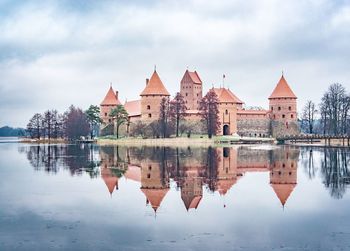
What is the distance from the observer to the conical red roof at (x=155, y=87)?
6538 cm

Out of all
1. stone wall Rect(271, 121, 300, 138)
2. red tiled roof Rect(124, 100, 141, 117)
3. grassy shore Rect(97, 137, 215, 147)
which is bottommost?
grassy shore Rect(97, 137, 215, 147)

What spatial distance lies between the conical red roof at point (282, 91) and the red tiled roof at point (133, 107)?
20127 millimetres

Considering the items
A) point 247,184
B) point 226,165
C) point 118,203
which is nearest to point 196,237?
point 118,203

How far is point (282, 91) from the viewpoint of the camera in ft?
226

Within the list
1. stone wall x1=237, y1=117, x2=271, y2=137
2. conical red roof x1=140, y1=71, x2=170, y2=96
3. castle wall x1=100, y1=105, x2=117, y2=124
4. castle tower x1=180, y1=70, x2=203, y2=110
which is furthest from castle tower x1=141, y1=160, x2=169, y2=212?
castle tower x1=180, y1=70, x2=203, y2=110

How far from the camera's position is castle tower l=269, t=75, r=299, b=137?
68.6 metres

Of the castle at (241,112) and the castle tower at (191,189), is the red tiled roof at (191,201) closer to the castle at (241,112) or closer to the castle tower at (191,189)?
the castle tower at (191,189)

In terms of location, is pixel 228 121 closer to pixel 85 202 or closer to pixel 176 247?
pixel 85 202

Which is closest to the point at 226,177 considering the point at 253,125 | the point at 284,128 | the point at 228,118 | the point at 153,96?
the point at 153,96

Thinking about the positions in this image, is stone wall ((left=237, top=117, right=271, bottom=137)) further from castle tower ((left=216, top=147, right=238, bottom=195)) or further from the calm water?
the calm water

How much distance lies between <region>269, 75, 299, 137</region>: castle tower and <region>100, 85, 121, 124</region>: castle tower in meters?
25.2

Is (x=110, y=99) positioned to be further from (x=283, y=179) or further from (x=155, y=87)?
(x=283, y=179)

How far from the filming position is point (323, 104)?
5903 cm

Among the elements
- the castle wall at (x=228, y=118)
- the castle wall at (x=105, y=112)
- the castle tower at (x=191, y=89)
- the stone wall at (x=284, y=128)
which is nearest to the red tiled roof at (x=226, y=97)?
the castle wall at (x=228, y=118)
